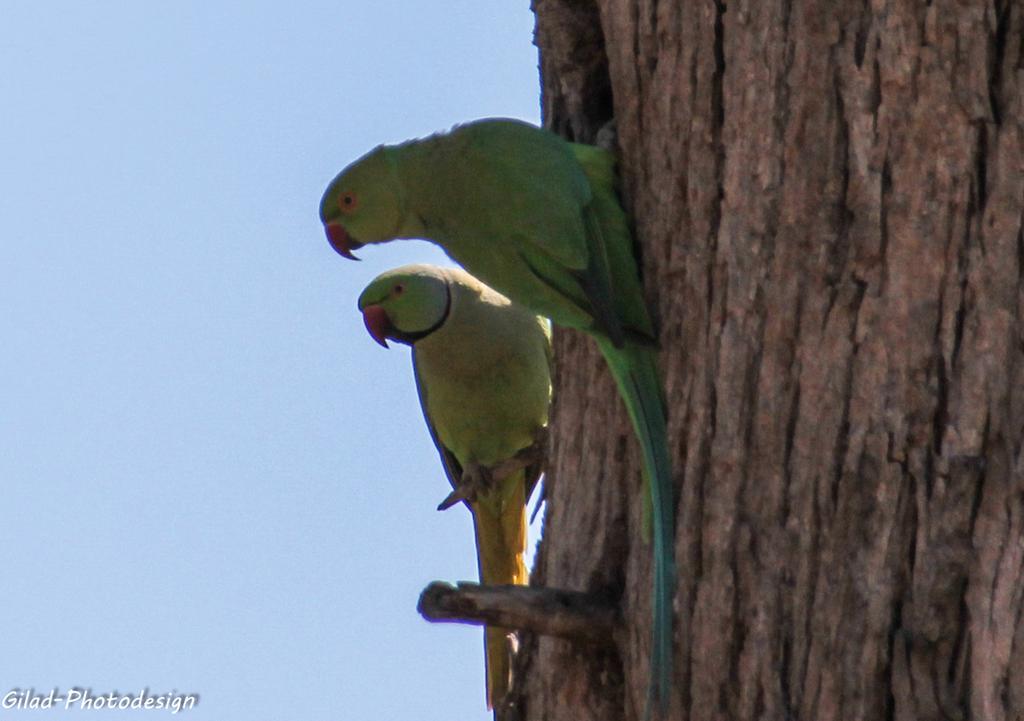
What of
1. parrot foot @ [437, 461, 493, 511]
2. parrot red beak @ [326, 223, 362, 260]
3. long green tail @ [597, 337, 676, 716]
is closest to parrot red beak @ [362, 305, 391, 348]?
parrot foot @ [437, 461, 493, 511]

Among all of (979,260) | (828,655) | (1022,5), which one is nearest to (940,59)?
(1022,5)

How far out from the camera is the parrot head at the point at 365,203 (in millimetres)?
3221

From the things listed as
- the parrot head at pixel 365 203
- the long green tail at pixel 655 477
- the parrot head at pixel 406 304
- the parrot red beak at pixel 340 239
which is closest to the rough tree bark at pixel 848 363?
the long green tail at pixel 655 477

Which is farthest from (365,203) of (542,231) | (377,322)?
(377,322)

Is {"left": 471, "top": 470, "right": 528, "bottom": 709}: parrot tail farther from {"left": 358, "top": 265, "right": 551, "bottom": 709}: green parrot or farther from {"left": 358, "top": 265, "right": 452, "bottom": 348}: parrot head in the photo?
{"left": 358, "top": 265, "right": 452, "bottom": 348}: parrot head

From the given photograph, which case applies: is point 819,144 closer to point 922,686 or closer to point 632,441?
point 632,441

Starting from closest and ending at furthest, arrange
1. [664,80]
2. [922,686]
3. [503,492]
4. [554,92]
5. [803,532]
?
1. [922,686]
2. [803,532]
3. [664,80]
4. [554,92]
5. [503,492]

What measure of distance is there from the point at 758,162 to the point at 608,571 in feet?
2.91

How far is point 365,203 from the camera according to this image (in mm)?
3232

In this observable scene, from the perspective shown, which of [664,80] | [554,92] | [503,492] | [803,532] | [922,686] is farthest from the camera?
[503,492]

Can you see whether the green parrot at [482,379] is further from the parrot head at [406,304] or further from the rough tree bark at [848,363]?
the rough tree bark at [848,363]

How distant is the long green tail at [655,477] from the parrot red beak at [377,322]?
1951mm

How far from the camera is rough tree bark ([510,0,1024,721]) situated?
6.78 feet

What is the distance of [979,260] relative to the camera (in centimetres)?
211
